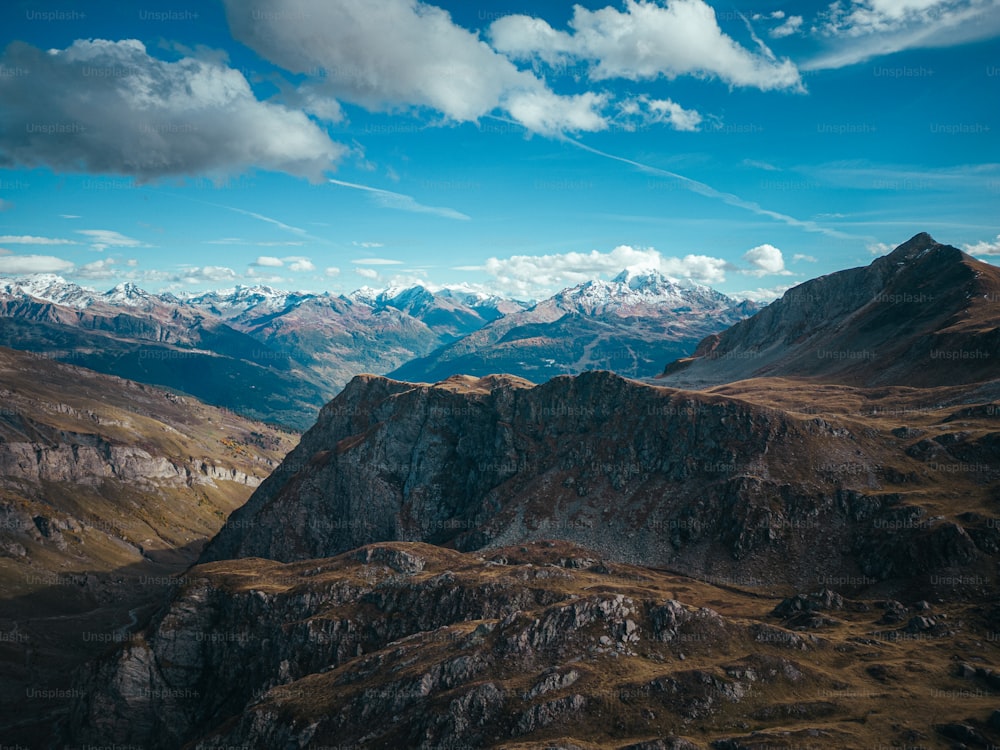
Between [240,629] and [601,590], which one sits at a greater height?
[601,590]

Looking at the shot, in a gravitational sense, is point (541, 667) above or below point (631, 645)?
below

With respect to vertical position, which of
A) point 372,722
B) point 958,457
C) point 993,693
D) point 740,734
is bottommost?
point 372,722

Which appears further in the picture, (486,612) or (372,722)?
(486,612)

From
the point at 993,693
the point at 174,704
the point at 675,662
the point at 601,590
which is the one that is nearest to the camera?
the point at 993,693

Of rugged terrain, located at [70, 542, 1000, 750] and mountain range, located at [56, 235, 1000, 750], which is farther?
mountain range, located at [56, 235, 1000, 750]

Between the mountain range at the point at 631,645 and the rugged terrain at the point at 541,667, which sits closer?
the rugged terrain at the point at 541,667

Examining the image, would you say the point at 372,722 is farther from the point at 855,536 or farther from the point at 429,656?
the point at 855,536

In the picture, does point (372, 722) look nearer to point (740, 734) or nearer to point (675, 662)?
point (675, 662)

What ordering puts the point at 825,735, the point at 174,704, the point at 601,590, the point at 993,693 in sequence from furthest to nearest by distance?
the point at 174,704, the point at 601,590, the point at 993,693, the point at 825,735

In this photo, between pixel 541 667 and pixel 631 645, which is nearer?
pixel 541 667

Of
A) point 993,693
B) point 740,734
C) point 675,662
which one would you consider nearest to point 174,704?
point 675,662
